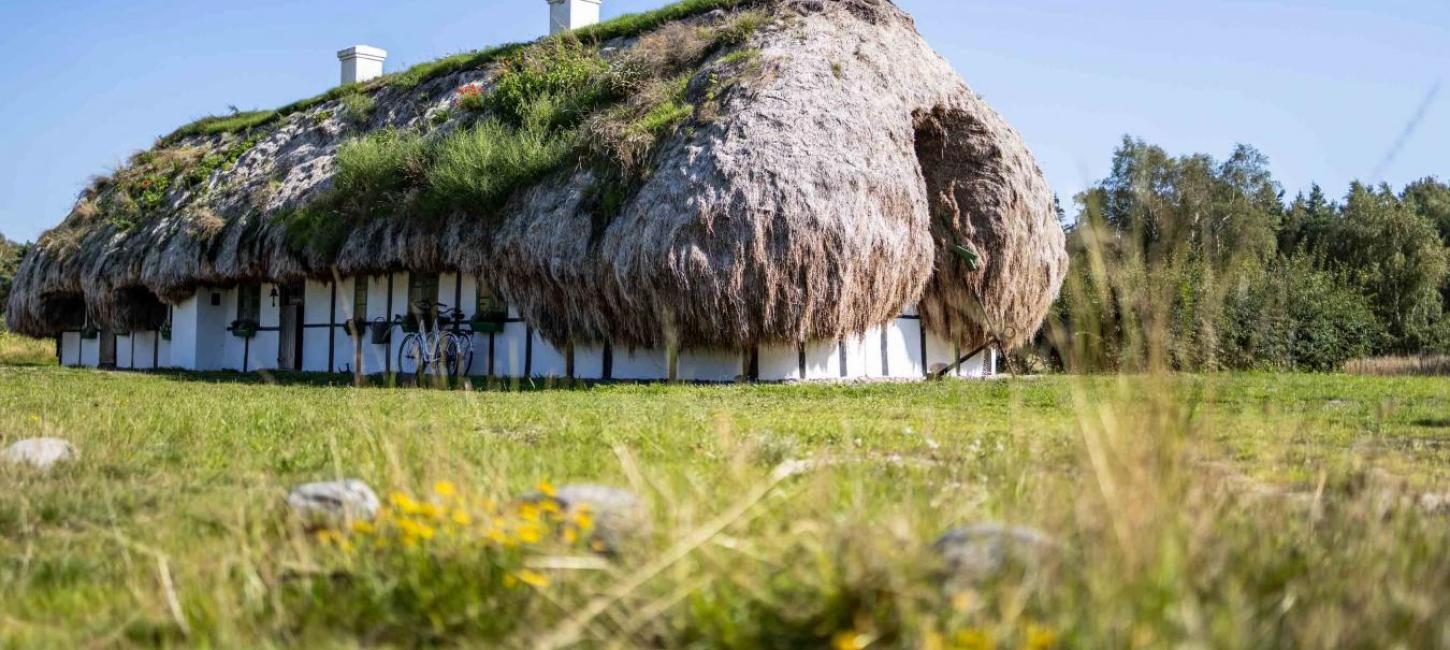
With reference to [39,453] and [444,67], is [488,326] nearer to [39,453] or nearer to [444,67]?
[444,67]

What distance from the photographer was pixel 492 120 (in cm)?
1537

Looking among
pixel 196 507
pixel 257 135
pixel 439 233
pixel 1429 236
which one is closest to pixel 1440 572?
pixel 196 507

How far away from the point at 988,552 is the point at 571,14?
57.6ft

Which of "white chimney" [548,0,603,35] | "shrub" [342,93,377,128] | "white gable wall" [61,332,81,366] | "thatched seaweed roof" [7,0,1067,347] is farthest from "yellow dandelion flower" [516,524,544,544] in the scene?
"white gable wall" [61,332,81,366]

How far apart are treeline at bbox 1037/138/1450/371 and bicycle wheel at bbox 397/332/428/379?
27.3 feet

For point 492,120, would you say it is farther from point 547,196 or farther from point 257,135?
point 257,135

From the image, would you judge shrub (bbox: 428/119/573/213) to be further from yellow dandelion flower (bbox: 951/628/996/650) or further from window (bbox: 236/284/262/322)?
yellow dandelion flower (bbox: 951/628/996/650)

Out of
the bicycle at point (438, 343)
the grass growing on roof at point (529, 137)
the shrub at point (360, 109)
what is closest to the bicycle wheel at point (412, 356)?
the bicycle at point (438, 343)

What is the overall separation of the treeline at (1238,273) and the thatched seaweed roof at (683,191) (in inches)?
77.0

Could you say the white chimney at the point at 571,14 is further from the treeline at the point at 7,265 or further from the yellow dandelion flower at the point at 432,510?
the treeline at the point at 7,265

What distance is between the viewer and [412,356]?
52.4 feet

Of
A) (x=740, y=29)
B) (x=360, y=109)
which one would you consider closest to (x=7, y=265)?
(x=360, y=109)

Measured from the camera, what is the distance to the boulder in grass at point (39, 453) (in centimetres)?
492

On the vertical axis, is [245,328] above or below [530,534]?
above
